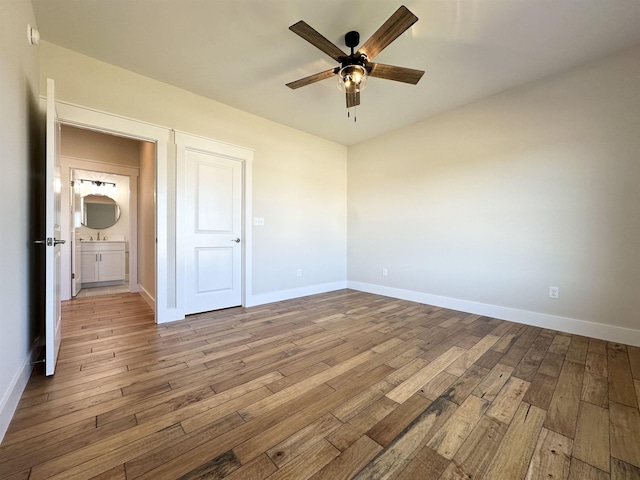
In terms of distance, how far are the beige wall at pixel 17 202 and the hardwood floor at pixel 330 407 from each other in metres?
0.25

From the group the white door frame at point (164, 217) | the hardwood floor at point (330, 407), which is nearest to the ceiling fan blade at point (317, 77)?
the white door frame at point (164, 217)

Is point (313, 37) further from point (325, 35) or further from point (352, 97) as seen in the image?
point (352, 97)

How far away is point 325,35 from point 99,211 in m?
5.82

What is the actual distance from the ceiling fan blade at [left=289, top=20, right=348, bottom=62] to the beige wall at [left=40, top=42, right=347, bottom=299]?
6.40 ft

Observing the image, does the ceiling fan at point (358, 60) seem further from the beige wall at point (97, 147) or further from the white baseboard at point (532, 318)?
the beige wall at point (97, 147)

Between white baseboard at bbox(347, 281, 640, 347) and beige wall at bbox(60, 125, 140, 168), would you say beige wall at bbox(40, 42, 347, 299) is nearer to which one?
white baseboard at bbox(347, 281, 640, 347)

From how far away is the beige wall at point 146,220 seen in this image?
146 inches

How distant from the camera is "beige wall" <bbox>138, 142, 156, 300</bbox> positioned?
3.71m

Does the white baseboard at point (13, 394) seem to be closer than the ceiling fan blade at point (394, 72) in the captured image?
Yes

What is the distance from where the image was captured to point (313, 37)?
1780 mm

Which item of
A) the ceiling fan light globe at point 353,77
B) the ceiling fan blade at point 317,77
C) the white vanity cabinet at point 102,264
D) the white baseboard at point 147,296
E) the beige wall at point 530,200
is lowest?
the white baseboard at point 147,296

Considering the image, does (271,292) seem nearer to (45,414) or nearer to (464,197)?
(45,414)

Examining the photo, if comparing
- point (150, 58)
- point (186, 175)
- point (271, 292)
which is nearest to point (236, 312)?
point (271, 292)

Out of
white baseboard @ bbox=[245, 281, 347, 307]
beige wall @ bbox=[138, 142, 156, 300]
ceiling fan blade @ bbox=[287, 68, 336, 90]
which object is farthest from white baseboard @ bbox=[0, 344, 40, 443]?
ceiling fan blade @ bbox=[287, 68, 336, 90]
